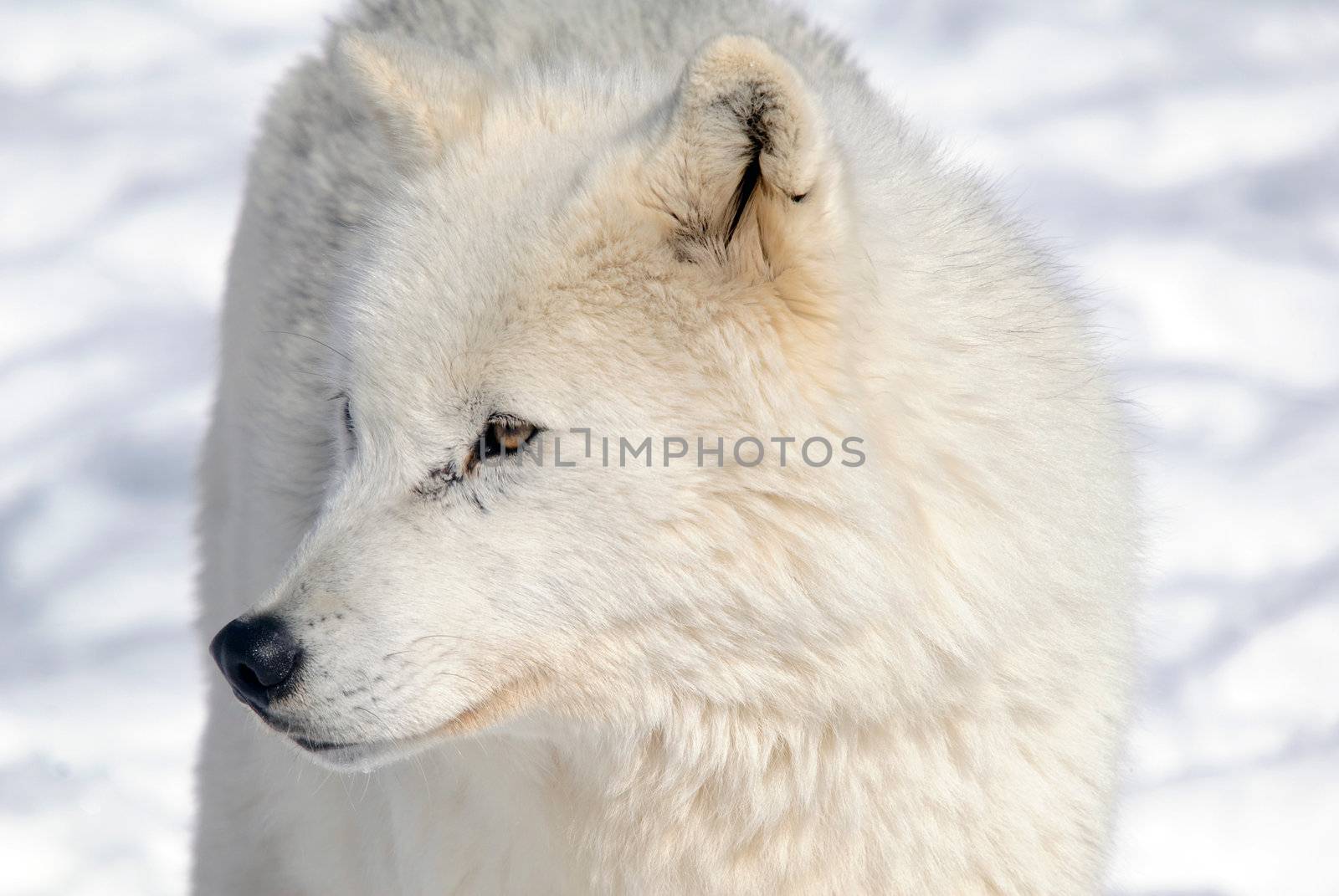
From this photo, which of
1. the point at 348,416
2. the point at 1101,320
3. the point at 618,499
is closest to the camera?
the point at 618,499

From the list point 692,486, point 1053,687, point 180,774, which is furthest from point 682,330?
point 180,774

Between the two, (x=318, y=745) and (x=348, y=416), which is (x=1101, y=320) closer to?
(x=348, y=416)

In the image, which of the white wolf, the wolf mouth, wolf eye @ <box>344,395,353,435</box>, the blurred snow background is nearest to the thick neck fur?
the white wolf

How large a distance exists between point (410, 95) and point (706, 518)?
1.07 metres

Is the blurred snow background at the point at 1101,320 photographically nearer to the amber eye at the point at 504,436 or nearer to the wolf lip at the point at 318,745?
the amber eye at the point at 504,436

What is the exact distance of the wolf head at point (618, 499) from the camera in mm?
2209

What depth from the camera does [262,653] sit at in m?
2.19

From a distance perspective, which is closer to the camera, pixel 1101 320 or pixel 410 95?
pixel 410 95

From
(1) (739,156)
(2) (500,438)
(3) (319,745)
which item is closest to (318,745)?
(3) (319,745)

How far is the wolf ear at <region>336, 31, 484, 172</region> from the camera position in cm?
266

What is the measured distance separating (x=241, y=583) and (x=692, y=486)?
205cm

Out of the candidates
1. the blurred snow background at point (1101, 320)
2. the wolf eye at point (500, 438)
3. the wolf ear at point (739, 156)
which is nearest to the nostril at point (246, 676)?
the wolf eye at point (500, 438)

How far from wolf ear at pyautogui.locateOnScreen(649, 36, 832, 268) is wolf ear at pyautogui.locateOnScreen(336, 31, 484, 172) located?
605 millimetres

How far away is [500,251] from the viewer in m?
2.34
